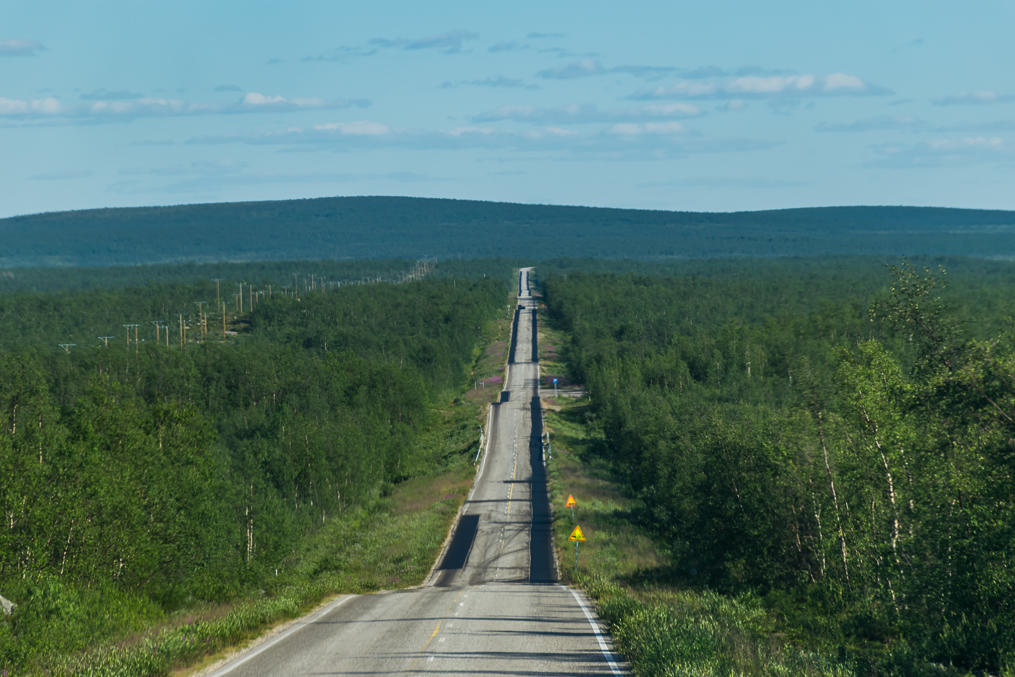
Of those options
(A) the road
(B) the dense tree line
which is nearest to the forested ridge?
(A) the road

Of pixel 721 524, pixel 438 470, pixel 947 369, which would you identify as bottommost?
pixel 438 470

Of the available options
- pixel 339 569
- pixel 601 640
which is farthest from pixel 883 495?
pixel 339 569

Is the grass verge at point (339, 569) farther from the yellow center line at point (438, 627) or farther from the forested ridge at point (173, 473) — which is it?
the yellow center line at point (438, 627)

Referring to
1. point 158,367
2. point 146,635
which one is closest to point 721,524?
point 146,635

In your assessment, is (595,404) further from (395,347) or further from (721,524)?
(721,524)

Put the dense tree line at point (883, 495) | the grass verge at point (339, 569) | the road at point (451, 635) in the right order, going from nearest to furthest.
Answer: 1. the grass verge at point (339, 569)
2. the road at point (451, 635)
3. the dense tree line at point (883, 495)

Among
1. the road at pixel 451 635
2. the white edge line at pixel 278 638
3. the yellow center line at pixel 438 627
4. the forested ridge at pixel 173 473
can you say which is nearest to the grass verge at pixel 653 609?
the road at pixel 451 635

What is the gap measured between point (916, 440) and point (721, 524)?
43.5 ft

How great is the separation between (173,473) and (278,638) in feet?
90.8

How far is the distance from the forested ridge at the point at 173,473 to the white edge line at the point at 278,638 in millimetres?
4682

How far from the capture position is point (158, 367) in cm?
13675

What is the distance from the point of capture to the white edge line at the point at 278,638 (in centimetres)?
2510

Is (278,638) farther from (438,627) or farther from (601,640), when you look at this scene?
(601,640)

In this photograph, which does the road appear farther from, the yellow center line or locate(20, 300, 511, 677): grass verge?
locate(20, 300, 511, 677): grass verge
